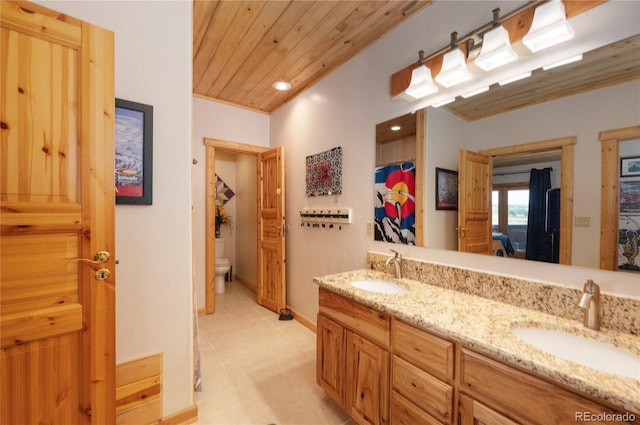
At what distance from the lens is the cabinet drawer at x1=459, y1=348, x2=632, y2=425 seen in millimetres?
781

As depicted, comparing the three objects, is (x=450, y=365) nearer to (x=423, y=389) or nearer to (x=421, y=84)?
(x=423, y=389)

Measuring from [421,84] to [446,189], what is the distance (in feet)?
2.29

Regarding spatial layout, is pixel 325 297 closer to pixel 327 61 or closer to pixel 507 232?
pixel 507 232

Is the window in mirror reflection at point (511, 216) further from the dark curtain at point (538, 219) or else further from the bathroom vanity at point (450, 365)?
the bathroom vanity at point (450, 365)

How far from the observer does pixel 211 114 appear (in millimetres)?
3312

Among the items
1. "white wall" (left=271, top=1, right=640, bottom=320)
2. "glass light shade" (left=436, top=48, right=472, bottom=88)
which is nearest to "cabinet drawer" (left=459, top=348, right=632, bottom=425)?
"white wall" (left=271, top=1, right=640, bottom=320)

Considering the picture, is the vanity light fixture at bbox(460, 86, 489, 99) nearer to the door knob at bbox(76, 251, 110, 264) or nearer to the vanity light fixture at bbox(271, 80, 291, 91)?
the vanity light fixture at bbox(271, 80, 291, 91)

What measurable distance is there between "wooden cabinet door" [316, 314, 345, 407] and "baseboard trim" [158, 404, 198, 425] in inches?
31.3

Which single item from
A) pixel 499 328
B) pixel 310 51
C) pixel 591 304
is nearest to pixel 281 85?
pixel 310 51

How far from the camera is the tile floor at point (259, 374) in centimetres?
170

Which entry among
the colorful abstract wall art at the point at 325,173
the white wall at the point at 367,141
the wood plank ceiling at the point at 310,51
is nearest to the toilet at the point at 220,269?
the white wall at the point at 367,141

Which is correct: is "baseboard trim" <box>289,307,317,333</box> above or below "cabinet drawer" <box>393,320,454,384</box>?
below

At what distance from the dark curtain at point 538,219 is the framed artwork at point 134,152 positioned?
203 cm
